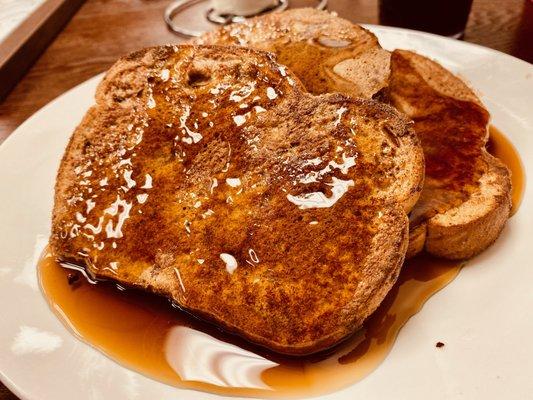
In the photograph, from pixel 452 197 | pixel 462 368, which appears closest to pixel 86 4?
pixel 452 197

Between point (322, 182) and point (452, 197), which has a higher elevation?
point (322, 182)

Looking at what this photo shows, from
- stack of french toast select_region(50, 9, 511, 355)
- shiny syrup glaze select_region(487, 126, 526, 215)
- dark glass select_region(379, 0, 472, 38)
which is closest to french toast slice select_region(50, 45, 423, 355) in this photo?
stack of french toast select_region(50, 9, 511, 355)

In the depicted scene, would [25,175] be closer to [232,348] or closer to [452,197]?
[232,348]

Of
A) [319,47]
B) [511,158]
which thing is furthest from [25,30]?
[511,158]

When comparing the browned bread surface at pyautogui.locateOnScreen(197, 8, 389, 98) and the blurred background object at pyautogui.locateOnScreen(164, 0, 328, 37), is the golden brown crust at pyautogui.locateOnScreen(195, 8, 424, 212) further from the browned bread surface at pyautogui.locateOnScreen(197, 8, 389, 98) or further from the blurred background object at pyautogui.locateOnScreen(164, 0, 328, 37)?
the blurred background object at pyautogui.locateOnScreen(164, 0, 328, 37)

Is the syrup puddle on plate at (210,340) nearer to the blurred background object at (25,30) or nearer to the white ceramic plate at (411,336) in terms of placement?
the white ceramic plate at (411,336)
